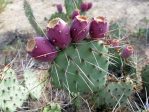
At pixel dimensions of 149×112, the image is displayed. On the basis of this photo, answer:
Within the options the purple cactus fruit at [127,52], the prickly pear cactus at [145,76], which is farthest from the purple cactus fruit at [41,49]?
the prickly pear cactus at [145,76]

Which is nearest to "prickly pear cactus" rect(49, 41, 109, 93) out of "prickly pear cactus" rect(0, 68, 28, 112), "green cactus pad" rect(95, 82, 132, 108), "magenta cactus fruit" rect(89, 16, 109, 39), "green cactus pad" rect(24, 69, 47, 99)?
"magenta cactus fruit" rect(89, 16, 109, 39)

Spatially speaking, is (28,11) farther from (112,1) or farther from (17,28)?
(112,1)

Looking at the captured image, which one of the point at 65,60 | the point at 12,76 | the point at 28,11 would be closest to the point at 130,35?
the point at 28,11

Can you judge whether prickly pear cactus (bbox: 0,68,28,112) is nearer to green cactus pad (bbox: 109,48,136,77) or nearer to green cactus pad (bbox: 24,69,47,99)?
green cactus pad (bbox: 24,69,47,99)

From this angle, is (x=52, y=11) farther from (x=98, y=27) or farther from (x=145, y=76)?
(x=98, y=27)

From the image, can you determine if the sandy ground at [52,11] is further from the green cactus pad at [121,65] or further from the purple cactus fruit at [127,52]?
the purple cactus fruit at [127,52]
